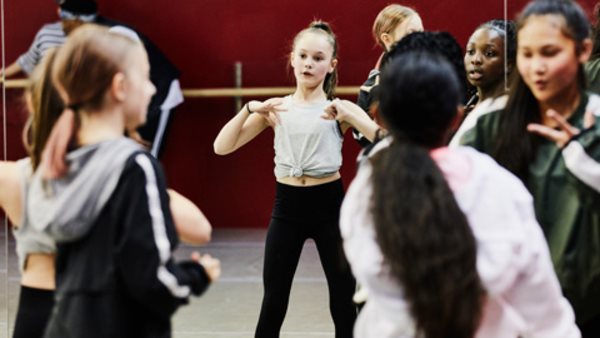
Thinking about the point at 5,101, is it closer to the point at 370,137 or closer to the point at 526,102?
the point at 370,137

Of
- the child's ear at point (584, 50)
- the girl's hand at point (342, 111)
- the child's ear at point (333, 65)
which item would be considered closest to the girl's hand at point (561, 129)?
the child's ear at point (584, 50)

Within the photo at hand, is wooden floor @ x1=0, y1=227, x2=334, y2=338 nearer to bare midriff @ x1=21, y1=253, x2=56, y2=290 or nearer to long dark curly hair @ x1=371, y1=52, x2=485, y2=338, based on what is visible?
bare midriff @ x1=21, y1=253, x2=56, y2=290

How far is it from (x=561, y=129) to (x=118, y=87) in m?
0.89

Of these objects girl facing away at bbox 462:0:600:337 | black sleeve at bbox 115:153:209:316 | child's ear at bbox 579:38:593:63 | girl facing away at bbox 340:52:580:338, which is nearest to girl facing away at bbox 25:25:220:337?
black sleeve at bbox 115:153:209:316

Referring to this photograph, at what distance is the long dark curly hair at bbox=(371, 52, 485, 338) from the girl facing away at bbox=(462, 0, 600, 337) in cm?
41

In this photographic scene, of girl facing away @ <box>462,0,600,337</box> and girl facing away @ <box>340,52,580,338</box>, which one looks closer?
girl facing away @ <box>340,52,580,338</box>

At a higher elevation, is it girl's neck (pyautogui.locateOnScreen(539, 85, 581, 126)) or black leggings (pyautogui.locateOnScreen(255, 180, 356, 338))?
girl's neck (pyautogui.locateOnScreen(539, 85, 581, 126))

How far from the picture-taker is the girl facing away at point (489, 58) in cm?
283

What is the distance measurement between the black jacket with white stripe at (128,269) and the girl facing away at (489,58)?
122cm

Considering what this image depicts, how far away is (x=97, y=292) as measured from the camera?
1786 mm

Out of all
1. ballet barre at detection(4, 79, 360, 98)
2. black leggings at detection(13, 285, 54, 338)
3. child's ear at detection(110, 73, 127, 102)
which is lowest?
black leggings at detection(13, 285, 54, 338)

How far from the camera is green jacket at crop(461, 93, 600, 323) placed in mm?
2039

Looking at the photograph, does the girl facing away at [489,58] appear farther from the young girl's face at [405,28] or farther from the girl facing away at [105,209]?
the girl facing away at [105,209]

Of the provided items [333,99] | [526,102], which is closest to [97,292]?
[526,102]
